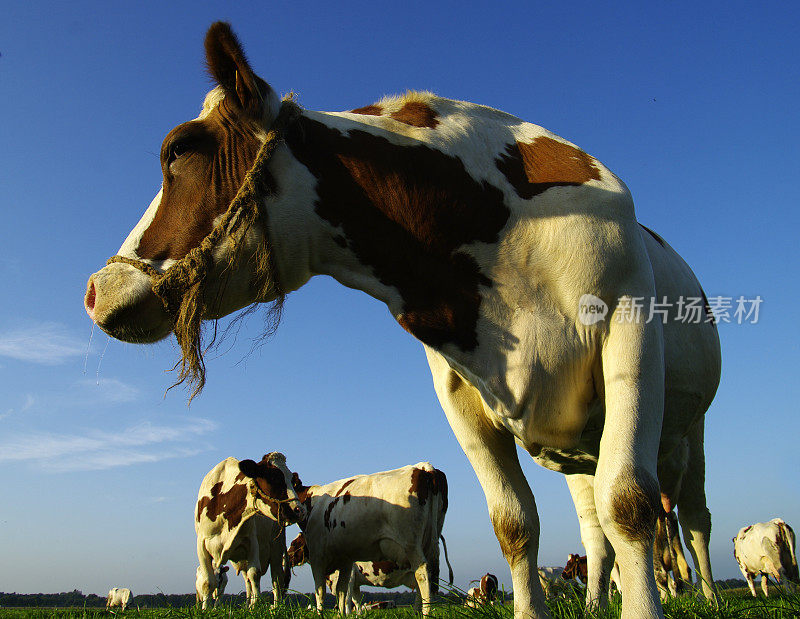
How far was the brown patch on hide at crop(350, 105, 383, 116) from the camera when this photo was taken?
3215 mm

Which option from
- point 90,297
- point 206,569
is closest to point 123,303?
point 90,297

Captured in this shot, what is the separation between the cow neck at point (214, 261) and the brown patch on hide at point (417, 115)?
26.2 inches

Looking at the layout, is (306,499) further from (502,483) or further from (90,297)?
(90,297)

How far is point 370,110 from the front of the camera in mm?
3285

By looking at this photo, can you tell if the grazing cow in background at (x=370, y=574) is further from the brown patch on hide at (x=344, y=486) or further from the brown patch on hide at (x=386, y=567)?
the brown patch on hide at (x=344, y=486)

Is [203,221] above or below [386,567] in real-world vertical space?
above

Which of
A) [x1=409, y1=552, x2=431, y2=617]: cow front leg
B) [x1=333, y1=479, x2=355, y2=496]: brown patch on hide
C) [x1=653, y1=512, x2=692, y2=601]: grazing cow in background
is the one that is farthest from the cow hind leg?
[x1=653, y1=512, x2=692, y2=601]: grazing cow in background

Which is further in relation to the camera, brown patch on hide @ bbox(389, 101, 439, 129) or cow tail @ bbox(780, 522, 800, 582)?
cow tail @ bbox(780, 522, 800, 582)

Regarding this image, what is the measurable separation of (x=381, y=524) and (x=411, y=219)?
11878mm

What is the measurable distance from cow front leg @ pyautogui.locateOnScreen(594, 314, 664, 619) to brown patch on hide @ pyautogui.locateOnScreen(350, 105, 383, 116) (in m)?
1.56

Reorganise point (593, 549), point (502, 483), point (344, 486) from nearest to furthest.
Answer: point (502, 483) < point (593, 549) < point (344, 486)

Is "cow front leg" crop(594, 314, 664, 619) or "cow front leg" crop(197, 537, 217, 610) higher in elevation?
"cow front leg" crop(594, 314, 664, 619)

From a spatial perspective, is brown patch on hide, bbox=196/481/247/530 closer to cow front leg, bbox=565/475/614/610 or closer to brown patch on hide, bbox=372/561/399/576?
brown patch on hide, bbox=372/561/399/576

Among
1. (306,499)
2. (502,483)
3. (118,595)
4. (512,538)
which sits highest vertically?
(502,483)
